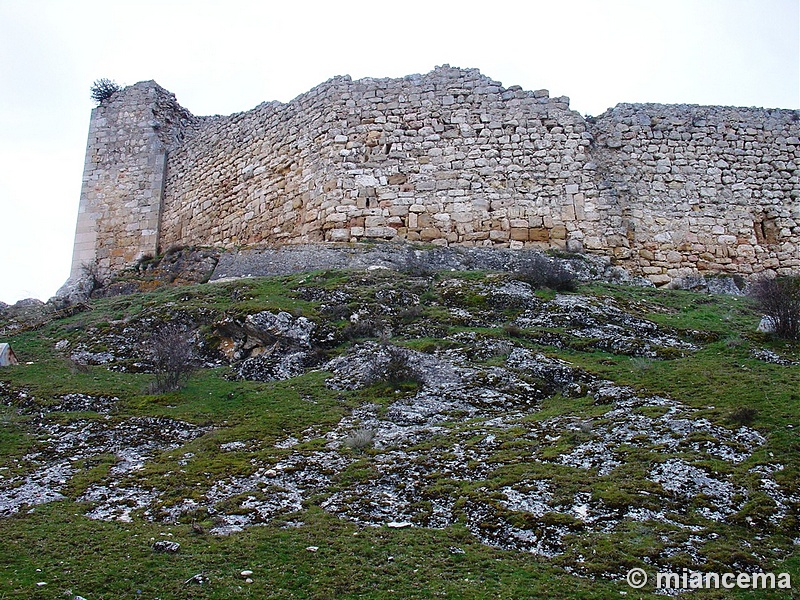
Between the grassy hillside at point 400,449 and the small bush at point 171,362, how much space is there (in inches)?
9.3

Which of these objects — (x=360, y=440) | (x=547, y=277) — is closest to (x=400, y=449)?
(x=360, y=440)

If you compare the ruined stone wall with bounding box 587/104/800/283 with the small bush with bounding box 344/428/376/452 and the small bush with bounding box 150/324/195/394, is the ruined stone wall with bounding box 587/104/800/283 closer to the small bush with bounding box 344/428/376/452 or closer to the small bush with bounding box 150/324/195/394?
the small bush with bounding box 150/324/195/394

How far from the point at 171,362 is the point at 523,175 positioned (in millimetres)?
9928

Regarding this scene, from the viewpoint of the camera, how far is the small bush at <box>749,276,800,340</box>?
1141 centimetres

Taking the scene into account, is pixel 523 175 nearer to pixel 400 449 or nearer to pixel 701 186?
pixel 701 186

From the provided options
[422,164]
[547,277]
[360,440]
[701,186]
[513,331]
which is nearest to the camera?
[360,440]

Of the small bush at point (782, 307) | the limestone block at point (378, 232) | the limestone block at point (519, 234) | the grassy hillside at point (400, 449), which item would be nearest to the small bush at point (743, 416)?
the grassy hillside at point (400, 449)

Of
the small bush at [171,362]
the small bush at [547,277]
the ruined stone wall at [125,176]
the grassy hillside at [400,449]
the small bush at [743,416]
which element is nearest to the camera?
the grassy hillside at [400,449]

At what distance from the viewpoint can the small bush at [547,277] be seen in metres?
14.1

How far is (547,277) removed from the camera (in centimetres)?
1419

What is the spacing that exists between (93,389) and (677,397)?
24.9 ft

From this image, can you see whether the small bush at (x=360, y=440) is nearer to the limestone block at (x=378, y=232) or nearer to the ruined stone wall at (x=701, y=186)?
the limestone block at (x=378, y=232)

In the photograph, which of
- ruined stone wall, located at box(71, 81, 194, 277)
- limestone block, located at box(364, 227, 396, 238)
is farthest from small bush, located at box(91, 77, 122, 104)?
limestone block, located at box(364, 227, 396, 238)

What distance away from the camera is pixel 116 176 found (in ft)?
74.3
